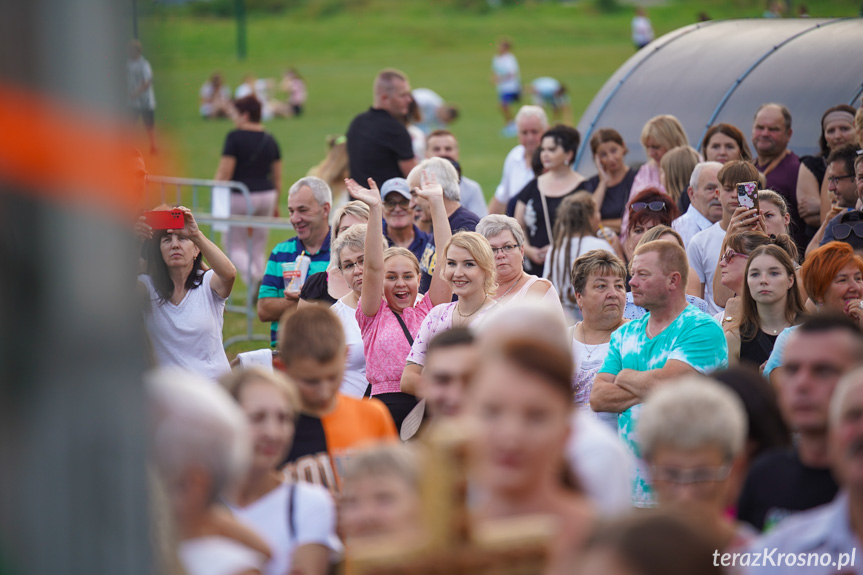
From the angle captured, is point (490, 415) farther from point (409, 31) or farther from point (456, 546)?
point (409, 31)

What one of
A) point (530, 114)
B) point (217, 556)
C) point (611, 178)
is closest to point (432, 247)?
point (611, 178)

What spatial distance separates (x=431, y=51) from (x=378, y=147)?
119ft

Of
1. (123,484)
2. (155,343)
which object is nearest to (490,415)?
(155,343)

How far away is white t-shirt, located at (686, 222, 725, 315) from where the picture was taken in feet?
21.4

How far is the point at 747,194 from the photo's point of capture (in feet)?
20.1

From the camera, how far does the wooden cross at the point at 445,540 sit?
1.62 m

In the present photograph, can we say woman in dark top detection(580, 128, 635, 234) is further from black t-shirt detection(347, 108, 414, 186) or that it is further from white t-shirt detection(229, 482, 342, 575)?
white t-shirt detection(229, 482, 342, 575)

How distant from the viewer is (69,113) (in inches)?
43.4

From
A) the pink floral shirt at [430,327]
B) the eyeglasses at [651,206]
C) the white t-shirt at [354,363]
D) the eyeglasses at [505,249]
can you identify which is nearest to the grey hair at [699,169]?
the eyeglasses at [651,206]

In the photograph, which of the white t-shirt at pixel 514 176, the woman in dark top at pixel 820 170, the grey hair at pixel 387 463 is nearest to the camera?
the grey hair at pixel 387 463

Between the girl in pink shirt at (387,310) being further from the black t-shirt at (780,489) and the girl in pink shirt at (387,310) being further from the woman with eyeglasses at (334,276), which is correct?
the black t-shirt at (780,489)

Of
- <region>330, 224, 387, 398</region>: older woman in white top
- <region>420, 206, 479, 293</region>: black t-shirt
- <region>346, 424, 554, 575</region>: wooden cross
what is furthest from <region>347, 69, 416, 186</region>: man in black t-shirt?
<region>346, 424, 554, 575</region>: wooden cross

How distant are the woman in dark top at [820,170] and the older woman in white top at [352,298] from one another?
384 centimetres

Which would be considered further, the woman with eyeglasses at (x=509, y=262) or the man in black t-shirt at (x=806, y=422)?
the woman with eyeglasses at (x=509, y=262)
